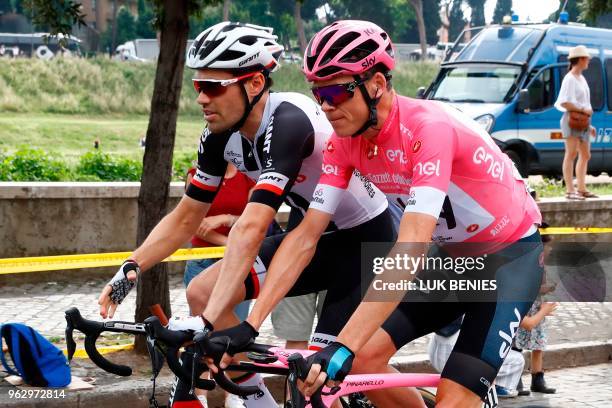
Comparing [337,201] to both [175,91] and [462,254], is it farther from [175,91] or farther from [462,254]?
[175,91]

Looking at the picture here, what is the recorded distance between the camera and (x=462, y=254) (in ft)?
15.4

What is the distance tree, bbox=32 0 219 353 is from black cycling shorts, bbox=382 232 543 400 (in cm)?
366

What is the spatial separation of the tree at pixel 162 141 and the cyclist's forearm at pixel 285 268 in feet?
11.7

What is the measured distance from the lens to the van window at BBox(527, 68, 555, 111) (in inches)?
780

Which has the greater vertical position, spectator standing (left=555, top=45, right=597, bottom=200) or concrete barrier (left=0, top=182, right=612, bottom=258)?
spectator standing (left=555, top=45, right=597, bottom=200)

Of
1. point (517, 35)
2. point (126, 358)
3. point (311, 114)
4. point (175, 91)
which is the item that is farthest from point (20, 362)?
point (517, 35)

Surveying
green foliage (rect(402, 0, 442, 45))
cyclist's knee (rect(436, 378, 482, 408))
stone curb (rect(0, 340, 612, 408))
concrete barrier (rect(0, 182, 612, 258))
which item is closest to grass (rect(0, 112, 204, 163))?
concrete barrier (rect(0, 182, 612, 258))

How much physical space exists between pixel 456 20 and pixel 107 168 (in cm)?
11496

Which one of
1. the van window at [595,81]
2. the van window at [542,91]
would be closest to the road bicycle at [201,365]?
the van window at [542,91]

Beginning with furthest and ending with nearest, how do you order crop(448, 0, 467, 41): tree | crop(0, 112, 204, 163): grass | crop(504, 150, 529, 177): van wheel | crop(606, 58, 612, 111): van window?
crop(448, 0, 467, 41): tree, crop(0, 112, 204, 163): grass, crop(606, 58, 612, 111): van window, crop(504, 150, 529, 177): van wheel

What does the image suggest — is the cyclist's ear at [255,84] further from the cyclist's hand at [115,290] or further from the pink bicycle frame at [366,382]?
the pink bicycle frame at [366,382]

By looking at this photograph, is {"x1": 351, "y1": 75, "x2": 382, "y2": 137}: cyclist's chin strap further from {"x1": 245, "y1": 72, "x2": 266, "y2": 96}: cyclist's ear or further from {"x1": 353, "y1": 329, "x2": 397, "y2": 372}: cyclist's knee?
{"x1": 353, "y1": 329, "x2": 397, "y2": 372}: cyclist's knee

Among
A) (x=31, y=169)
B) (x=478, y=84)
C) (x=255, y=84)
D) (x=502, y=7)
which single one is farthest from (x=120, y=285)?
(x=502, y=7)

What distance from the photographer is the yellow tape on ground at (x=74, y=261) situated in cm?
748
